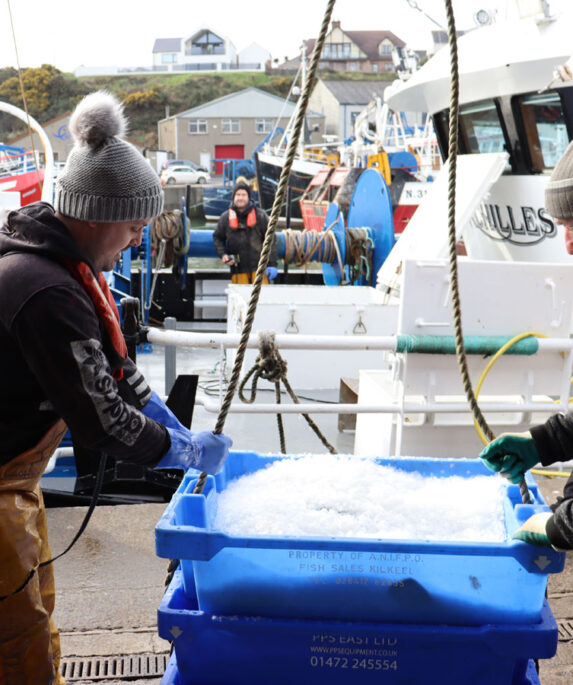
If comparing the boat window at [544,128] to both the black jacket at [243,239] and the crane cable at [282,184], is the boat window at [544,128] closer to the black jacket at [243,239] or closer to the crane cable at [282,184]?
the black jacket at [243,239]

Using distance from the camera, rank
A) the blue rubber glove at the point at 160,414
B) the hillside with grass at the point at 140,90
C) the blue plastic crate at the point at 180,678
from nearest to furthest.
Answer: the blue plastic crate at the point at 180,678, the blue rubber glove at the point at 160,414, the hillside with grass at the point at 140,90

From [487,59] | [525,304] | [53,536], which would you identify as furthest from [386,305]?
[53,536]

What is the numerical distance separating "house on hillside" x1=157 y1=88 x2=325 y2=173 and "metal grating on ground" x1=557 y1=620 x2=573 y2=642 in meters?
75.6

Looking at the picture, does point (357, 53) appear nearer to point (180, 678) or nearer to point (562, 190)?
point (562, 190)

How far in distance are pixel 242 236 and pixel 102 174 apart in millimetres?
8839

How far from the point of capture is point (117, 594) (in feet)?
9.64

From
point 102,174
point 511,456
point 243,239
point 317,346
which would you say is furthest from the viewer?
point 243,239

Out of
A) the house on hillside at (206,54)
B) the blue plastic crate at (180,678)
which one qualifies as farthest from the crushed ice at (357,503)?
the house on hillside at (206,54)

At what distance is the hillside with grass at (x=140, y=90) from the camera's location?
9256 centimetres

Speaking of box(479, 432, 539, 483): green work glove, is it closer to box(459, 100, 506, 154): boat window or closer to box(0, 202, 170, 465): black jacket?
box(0, 202, 170, 465): black jacket

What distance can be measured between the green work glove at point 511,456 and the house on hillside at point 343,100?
223 ft

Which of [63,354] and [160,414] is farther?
[160,414]

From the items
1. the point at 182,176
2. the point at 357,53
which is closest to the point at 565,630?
the point at 182,176

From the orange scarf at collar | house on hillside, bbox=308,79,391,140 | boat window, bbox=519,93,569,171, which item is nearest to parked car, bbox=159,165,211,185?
house on hillside, bbox=308,79,391,140
